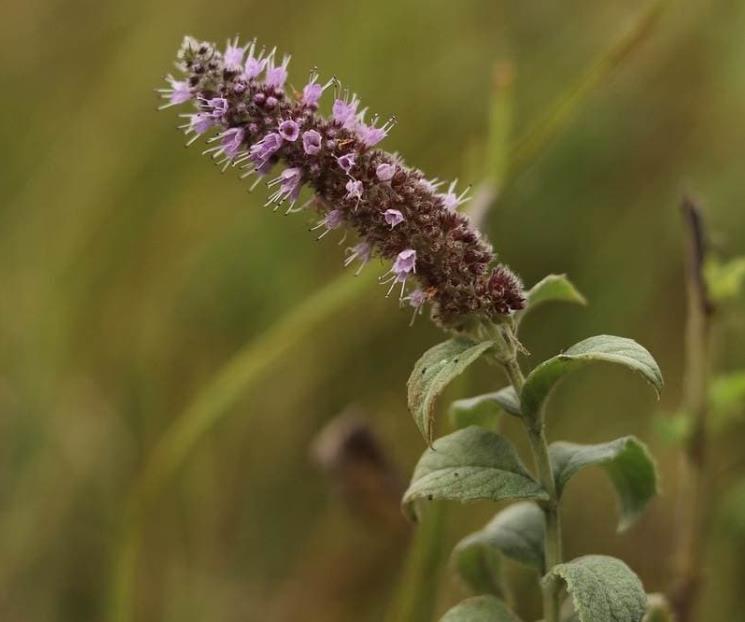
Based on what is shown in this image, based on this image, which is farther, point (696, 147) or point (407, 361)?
point (696, 147)

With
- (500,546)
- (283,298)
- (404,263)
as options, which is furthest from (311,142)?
(283,298)

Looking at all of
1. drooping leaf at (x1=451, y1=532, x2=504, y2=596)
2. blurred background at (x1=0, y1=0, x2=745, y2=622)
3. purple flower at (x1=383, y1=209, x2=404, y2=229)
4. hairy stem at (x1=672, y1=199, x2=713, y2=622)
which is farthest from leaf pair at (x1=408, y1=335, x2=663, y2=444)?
blurred background at (x1=0, y1=0, x2=745, y2=622)

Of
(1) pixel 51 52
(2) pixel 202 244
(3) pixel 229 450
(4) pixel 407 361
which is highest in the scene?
(1) pixel 51 52

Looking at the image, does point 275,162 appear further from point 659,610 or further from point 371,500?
point 371,500

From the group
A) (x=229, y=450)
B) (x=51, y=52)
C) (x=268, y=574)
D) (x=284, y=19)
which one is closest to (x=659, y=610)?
(x=268, y=574)

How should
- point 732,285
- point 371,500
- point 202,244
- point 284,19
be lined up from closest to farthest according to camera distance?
point 732,285 → point 371,500 → point 202,244 → point 284,19

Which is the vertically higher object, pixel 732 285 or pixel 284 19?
pixel 284 19

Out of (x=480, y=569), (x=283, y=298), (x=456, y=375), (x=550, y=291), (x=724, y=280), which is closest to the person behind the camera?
(x=456, y=375)

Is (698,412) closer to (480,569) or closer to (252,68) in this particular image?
(480,569)
